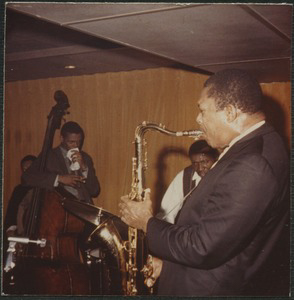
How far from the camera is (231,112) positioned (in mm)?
1660

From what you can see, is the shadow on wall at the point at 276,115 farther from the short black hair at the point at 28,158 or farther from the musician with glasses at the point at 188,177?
the short black hair at the point at 28,158

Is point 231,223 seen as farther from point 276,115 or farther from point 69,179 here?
point 69,179

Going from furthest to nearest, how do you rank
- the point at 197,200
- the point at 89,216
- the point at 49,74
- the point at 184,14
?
the point at 49,74, the point at 89,216, the point at 184,14, the point at 197,200

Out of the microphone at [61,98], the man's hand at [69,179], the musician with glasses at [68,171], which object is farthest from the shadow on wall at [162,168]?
the microphone at [61,98]

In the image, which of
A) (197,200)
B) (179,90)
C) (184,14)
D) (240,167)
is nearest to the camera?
(240,167)

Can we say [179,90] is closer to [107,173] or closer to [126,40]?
[107,173]

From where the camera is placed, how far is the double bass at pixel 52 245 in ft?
7.22

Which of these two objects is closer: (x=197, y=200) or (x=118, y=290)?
(x=197, y=200)

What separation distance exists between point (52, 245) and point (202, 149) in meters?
1.14

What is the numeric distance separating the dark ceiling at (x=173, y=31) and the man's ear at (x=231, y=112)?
0.45 m

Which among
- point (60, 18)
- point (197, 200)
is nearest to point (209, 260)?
point (197, 200)

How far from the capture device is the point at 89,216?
2396mm

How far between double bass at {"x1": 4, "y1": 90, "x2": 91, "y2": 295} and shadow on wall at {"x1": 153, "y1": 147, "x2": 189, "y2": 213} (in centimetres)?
63

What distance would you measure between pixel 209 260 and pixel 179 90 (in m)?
1.95
